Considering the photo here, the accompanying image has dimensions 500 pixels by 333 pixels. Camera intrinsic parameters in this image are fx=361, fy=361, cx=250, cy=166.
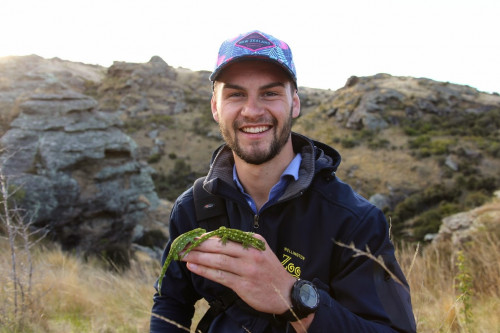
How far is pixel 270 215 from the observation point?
199 cm

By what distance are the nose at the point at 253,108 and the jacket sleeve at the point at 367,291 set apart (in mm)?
832

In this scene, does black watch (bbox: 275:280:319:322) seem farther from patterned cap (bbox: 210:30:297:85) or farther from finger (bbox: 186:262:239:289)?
patterned cap (bbox: 210:30:297:85)

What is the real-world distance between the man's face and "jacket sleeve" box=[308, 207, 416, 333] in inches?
27.3

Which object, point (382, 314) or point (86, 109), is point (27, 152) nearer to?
point (86, 109)

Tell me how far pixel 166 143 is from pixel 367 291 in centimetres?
4078

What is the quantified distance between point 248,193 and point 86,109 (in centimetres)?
1253

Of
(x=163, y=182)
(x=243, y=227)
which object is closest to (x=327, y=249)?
(x=243, y=227)

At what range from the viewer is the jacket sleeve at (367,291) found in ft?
5.17

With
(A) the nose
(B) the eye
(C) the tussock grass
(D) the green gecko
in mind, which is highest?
(B) the eye

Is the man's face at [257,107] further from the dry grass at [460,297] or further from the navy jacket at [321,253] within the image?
the dry grass at [460,297]

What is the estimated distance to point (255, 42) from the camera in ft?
6.97

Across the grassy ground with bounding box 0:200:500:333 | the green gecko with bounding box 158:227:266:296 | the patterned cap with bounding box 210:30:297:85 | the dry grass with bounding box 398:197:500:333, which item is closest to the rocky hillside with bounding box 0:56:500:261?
the grassy ground with bounding box 0:200:500:333

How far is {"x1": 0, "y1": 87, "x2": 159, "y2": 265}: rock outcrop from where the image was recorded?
10.6 metres

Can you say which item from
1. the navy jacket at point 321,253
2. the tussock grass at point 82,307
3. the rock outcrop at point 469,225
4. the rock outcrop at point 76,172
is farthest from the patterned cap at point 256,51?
the rock outcrop at point 76,172
